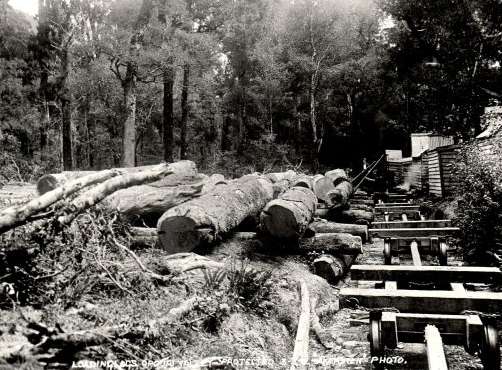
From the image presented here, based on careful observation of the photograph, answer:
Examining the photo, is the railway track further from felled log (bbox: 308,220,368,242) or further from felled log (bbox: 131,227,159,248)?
felled log (bbox: 308,220,368,242)

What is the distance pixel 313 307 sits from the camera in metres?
6.04

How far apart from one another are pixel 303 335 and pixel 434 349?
178cm

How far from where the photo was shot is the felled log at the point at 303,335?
436cm

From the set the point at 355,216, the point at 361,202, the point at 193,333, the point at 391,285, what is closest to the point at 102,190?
the point at 193,333

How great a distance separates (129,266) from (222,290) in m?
1.21

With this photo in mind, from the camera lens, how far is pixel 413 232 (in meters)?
8.29

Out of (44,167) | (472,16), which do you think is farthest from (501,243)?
(44,167)

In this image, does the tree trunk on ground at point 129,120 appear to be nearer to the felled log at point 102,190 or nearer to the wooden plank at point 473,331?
the felled log at point 102,190

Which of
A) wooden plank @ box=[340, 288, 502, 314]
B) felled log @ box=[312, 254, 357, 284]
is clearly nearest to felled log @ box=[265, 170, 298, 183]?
felled log @ box=[312, 254, 357, 284]

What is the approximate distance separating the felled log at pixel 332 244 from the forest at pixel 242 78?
11.8 metres

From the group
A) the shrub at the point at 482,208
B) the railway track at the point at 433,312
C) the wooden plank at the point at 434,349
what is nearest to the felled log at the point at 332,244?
the shrub at the point at 482,208

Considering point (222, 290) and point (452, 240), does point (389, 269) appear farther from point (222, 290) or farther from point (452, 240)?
point (452, 240)

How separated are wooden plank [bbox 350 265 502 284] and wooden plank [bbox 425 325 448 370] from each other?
1157mm

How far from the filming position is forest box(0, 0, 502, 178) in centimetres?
1845
